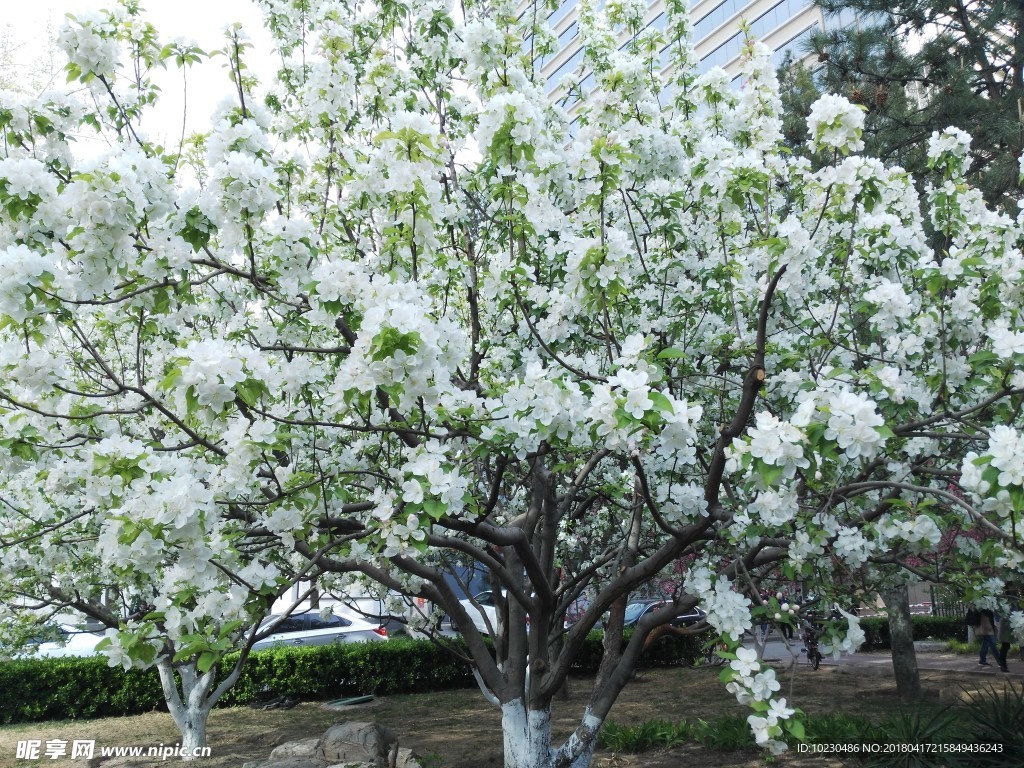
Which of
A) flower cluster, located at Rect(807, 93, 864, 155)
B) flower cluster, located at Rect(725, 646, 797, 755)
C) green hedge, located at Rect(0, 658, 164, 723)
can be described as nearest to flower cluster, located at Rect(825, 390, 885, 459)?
flower cluster, located at Rect(725, 646, 797, 755)

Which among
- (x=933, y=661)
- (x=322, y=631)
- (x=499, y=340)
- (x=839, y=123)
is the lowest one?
(x=933, y=661)

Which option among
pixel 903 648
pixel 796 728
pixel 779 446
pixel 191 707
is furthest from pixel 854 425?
pixel 903 648

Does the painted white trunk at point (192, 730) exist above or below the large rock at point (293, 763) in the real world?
above

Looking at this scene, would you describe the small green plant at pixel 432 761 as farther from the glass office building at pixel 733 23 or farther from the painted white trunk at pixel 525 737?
the glass office building at pixel 733 23

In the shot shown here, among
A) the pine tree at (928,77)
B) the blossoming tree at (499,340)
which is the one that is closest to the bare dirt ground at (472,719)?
the blossoming tree at (499,340)

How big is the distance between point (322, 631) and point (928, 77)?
12.9 metres

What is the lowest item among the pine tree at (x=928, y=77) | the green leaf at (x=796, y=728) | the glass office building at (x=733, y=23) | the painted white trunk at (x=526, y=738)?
the painted white trunk at (x=526, y=738)

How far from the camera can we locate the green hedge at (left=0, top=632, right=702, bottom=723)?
10.9 metres

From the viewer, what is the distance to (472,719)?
9938 mm

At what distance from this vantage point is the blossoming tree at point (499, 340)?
10.2ft

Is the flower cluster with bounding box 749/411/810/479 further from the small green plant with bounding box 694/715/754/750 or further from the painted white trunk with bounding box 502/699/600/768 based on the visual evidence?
the small green plant with bounding box 694/715/754/750

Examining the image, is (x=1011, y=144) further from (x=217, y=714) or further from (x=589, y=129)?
(x=217, y=714)

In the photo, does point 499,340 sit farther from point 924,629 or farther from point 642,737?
point 924,629

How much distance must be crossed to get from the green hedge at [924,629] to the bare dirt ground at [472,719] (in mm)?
4252
